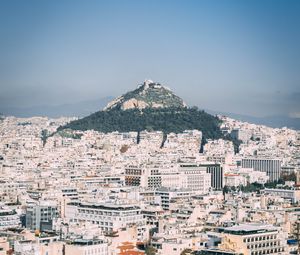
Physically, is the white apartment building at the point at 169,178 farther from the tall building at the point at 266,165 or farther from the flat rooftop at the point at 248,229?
the flat rooftop at the point at 248,229

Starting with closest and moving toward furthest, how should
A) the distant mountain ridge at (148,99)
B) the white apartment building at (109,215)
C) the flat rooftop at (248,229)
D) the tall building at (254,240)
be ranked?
the tall building at (254,240) → the flat rooftop at (248,229) → the white apartment building at (109,215) → the distant mountain ridge at (148,99)

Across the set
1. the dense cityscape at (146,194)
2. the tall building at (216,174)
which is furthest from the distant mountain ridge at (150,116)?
the tall building at (216,174)

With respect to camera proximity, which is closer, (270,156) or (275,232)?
(275,232)

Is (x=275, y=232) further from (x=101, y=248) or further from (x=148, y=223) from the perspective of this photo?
(x=148, y=223)

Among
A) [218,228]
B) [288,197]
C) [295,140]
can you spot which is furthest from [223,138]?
[218,228]

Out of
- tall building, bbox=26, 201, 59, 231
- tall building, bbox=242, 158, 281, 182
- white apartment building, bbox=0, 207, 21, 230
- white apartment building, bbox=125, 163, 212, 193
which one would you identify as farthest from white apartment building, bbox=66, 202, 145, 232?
tall building, bbox=242, 158, 281, 182

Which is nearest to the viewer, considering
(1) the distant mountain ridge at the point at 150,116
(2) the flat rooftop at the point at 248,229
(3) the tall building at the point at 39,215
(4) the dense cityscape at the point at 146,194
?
(2) the flat rooftop at the point at 248,229
